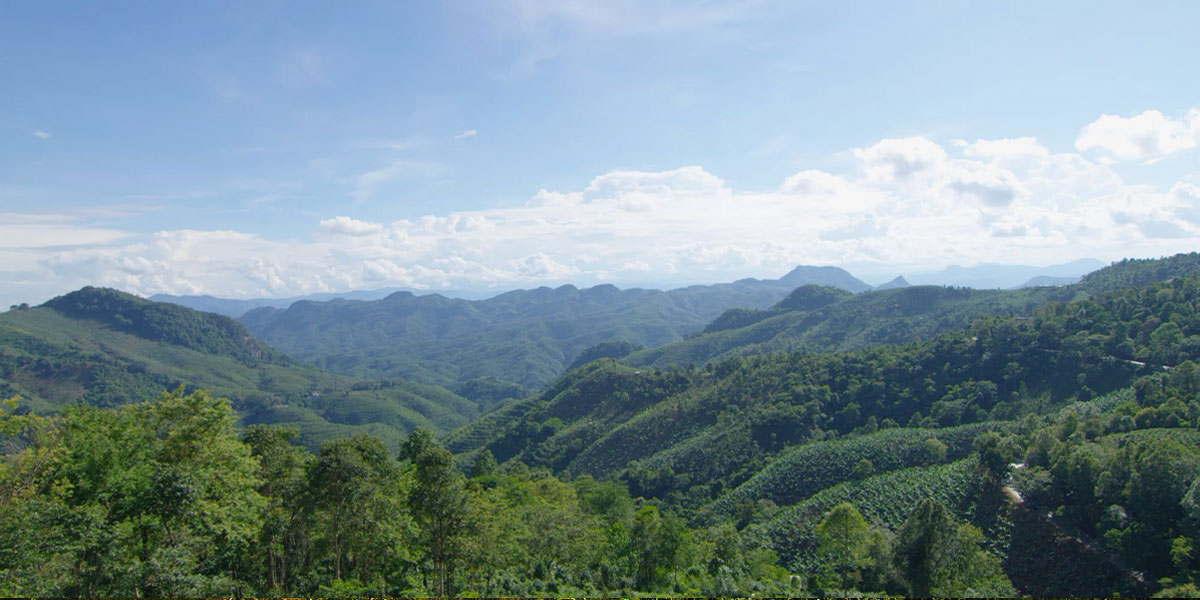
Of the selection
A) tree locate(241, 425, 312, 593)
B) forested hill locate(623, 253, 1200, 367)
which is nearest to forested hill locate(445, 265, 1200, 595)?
tree locate(241, 425, 312, 593)

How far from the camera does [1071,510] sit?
34.5 meters

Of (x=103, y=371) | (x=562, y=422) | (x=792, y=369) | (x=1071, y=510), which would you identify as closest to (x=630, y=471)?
(x=792, y=369)

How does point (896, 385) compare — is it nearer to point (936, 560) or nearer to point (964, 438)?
point (964, 438)

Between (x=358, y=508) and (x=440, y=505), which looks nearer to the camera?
(x=358, y=508)

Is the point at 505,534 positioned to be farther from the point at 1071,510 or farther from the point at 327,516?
the point at 1071,510

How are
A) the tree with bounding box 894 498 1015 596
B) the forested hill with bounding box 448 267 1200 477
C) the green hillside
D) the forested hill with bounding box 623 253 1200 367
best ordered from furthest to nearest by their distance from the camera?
the forested hill with bounding box 623 253 1200 367, the forested hill with bounding box 448 267 1200 477, the green hillside, the tree with bounding box 894 498 1015 596

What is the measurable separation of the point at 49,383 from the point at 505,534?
220m

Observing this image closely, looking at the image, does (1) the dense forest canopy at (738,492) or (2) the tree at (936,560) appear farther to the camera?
(2) the tree at (936,560)

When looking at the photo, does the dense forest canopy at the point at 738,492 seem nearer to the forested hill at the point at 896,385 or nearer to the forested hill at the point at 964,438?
the forested hill at the point at 964,438

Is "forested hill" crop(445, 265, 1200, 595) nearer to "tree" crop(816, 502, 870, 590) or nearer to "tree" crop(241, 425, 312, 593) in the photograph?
"tree" crop(816, 502, 870, 590)

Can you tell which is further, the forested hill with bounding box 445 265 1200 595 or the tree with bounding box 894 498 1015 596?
the forested hill with bounding box 445 265 1200 595

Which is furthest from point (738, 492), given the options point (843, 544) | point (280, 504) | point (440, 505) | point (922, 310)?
point (922, 310)

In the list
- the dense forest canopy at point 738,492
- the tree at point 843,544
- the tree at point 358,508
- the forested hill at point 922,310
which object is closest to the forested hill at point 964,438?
the dense forest canopy at point 738,492

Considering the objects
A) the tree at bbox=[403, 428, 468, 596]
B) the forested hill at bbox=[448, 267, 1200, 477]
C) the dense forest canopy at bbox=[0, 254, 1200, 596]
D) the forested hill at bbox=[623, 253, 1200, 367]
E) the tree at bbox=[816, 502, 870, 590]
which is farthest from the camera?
the forested hill at bbox=[623, 253, 1200, 367]
